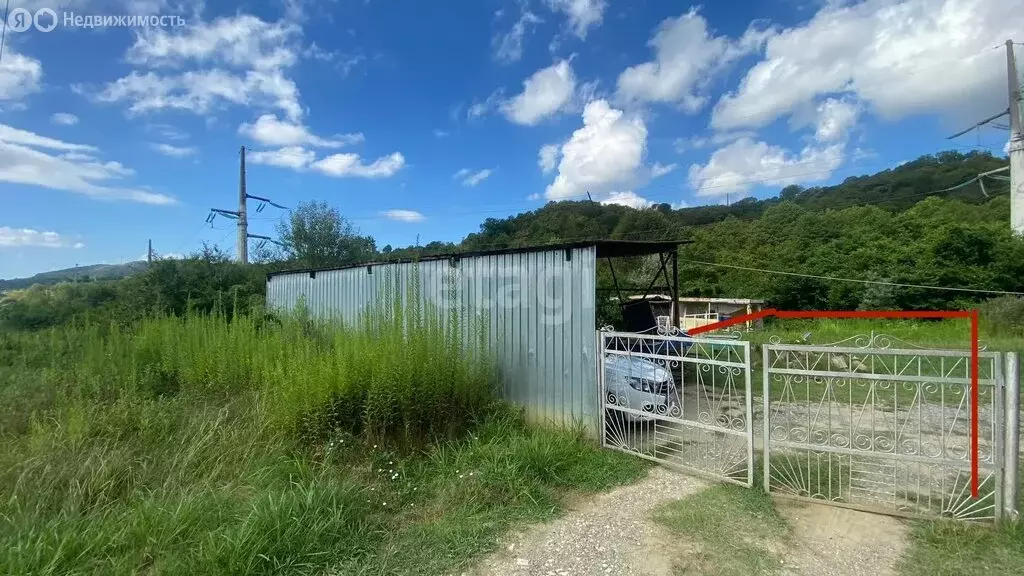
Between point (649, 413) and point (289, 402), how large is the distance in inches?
132

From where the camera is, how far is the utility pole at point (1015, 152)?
20.7m

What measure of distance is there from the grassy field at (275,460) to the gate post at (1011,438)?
244cm

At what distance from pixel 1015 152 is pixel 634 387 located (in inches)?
1096

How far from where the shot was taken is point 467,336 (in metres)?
5.71

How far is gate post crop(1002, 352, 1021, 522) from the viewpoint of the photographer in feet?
9.58

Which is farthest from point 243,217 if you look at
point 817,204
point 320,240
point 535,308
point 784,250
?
point 817,204

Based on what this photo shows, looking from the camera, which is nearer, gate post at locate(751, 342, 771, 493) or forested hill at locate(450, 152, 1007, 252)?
gate post at locate(751, 342, 771, 493)

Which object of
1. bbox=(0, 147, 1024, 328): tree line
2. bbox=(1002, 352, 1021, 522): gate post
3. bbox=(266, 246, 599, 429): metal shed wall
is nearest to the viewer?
bbox=(1002, 352, 1021, 522): gate post

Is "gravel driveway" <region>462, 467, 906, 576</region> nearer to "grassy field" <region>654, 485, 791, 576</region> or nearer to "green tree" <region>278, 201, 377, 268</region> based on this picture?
"grassy field" <region>654, 485, 791, 576</region>

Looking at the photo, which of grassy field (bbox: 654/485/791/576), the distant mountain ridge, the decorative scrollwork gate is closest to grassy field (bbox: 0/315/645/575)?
grassy field (bbox: 654/485/791/576)

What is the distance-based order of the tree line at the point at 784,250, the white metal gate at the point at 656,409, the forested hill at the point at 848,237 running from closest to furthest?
the white metal gate at the point at 656,409 < the tree line at the point at 784,250 < the forested hill at the point at 848,237

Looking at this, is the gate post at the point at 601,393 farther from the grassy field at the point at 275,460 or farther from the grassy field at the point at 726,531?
the grassy field at the point at 726,531

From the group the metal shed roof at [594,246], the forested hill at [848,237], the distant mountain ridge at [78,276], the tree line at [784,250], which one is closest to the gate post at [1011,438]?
the metal shed roof at [594,246]

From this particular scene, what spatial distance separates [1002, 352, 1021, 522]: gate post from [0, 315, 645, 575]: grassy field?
2.44 m
